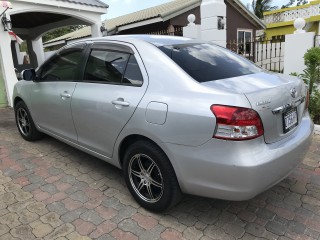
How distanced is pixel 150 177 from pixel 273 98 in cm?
133

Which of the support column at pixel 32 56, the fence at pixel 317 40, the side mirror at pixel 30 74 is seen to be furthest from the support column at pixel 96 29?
the fence at pixel 317 40

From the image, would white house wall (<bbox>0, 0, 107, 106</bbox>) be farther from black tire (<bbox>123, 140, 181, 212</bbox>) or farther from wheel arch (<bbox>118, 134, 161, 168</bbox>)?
black tire (<bbox>123, 140, 181, 212</bbox>)

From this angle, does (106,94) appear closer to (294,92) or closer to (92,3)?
(294,92)

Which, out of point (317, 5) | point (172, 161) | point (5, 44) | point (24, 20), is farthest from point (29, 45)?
point (317, 5)

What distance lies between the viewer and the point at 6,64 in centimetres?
793

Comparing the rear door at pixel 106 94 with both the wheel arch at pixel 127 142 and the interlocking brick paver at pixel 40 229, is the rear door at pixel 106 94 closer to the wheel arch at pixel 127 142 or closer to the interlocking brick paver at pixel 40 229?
the wheel arch at pixel 127 142

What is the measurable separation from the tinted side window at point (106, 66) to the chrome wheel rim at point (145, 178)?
0.86 metres

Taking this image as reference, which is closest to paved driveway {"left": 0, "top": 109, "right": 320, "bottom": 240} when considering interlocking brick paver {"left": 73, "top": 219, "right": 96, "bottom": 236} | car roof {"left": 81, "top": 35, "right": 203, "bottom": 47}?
interlocking brick paver {"left": 73, "top": 219, "right": 96, "bottom": 236}

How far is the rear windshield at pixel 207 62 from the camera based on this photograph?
2750mm

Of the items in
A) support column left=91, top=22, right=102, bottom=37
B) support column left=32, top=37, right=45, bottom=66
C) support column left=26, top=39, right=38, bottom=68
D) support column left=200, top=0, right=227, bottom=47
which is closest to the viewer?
support column left=200, top=0, right=227, bottom=47

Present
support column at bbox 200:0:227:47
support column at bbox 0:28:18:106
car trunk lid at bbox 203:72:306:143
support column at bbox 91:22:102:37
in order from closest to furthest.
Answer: car trunk lid at bbox 203:72:306:143, support column at bbox 200:0:227:47, support column at bbox 0:28:18:106, support column at bbox 91:22:102:37

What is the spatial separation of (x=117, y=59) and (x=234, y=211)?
1971mm

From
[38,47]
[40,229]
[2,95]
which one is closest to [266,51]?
[2,95]

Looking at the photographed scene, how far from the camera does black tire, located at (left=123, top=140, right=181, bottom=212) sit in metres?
2.66
